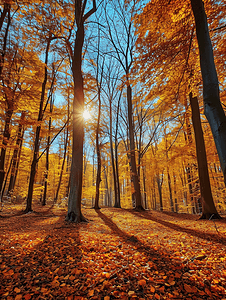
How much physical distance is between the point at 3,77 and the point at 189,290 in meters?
7.81

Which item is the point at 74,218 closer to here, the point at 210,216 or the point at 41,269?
the point at 41,269

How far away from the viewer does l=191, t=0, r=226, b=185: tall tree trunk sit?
1979 mm

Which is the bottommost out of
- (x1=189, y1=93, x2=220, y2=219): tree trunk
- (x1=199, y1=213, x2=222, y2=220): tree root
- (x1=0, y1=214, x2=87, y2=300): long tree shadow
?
(x1=199, y1=213, x2=222, y2=220): tree root

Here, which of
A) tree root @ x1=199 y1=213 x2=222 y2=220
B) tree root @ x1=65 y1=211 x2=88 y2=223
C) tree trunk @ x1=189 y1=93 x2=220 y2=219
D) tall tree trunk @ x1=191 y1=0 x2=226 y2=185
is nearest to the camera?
tall tree trunk @ x1=191 y1=0 x2=226 y2=185

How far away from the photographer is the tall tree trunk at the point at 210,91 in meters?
1.98

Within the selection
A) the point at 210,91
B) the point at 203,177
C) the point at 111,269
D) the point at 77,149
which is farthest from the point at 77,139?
the point at 203,177

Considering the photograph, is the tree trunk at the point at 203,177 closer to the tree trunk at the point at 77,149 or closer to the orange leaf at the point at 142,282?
the tree trunk at the point at 77,149

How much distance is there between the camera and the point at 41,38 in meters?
7.56

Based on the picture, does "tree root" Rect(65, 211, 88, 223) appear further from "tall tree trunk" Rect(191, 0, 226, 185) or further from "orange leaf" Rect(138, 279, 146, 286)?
"tall tree trunk" Rect(191, 0, 226, 185)

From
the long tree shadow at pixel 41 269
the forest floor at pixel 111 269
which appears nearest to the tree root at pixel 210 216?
the forest floor at pixel 111 269

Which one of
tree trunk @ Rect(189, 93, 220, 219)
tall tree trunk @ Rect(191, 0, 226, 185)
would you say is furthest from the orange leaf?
tree trunk @ Rect(189, 93, 220, 219)

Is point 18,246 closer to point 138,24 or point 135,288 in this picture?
point 135,288

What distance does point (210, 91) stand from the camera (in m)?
2.20

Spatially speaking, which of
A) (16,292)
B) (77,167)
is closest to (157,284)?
(16,292)
